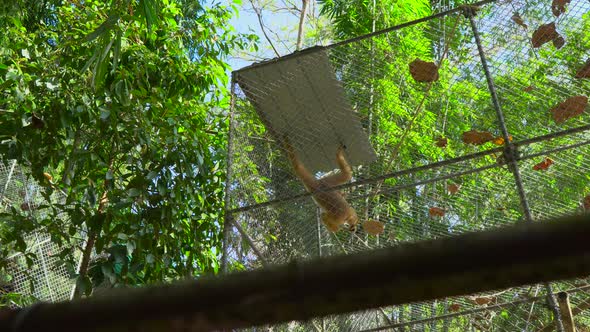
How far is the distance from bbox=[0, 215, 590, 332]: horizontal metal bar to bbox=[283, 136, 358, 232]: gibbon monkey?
3782 mm

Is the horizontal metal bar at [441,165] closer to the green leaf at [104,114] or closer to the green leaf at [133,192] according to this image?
the green leaf at [133,192]

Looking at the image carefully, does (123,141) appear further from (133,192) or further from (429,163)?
(429,163)

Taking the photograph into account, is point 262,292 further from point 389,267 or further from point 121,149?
point 121,149

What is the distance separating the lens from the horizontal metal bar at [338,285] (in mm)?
456

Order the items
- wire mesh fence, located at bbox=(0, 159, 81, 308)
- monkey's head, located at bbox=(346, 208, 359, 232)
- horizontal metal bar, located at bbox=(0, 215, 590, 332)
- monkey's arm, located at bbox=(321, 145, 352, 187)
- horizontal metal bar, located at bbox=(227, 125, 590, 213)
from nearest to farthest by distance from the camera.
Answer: horizontal metal bar, located at bbox=(0, 215, 590, 332), horizontal metal bar, located at bbox=(227, 125, 590, 213), monkey's arm, located at bbox=(321, 145, 352, 187), monkey's head, located at bbox=(346, 208, 359, 232), wire mesh fence, located at bbox=(0, 159, 81, 308)

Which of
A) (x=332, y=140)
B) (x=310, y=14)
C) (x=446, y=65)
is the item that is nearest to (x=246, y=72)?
(x=332, y=140)

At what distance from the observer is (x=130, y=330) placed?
0.48 metres

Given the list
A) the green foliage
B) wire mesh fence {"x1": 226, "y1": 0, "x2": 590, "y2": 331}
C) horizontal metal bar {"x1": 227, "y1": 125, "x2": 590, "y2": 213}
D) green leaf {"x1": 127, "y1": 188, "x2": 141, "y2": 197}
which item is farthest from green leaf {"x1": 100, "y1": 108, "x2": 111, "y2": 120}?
horizontal metal bar {"x1": 227, "y1": 125, "x2": 590, "y2": 213}

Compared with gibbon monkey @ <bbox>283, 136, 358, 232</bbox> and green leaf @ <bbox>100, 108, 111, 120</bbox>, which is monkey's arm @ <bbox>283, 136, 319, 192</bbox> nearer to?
gibbon monkey @ <bbox>283, 136, 358, 232</bbox>

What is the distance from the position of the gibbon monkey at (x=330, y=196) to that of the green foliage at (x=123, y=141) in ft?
2.30

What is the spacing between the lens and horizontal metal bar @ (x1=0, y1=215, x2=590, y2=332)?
456 mm

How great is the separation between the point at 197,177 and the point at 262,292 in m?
4.42

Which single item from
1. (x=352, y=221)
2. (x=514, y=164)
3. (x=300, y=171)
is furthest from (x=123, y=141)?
(x=514, y=164)

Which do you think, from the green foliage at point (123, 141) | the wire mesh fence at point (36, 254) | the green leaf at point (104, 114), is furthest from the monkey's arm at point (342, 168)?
the wire mesh fence at point (36, 254)
